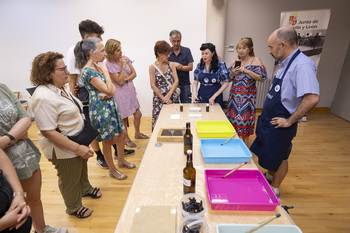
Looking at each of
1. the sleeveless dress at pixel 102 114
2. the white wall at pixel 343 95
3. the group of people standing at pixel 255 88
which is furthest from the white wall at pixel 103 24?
the white wall at pixel 343 95

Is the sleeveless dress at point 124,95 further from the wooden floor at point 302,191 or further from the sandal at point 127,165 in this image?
the wooden floor at point 302,191

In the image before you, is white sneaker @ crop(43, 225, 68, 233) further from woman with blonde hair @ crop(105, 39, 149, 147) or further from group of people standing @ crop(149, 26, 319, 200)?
group of people standing @ crop(149, 26, 319, 200)

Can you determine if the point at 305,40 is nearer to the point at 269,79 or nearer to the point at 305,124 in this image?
the point at 269,79

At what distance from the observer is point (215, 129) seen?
5.77ft

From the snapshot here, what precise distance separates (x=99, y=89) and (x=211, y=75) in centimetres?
141

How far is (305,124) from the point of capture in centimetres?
403

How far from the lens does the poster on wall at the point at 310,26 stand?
3762 mm

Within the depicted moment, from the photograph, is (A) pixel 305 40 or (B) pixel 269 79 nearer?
(A) pixel 305 40

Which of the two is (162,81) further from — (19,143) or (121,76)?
(19,143)

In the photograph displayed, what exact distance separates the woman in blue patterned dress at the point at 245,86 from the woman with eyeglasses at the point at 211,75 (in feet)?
0.47

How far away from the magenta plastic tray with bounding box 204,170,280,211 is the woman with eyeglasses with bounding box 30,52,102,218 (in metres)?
1.14

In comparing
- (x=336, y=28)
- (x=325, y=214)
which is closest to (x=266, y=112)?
(x=325, y=214)

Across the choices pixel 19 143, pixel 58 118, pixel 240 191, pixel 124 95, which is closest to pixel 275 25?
pixel 124 95

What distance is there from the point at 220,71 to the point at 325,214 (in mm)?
1908
